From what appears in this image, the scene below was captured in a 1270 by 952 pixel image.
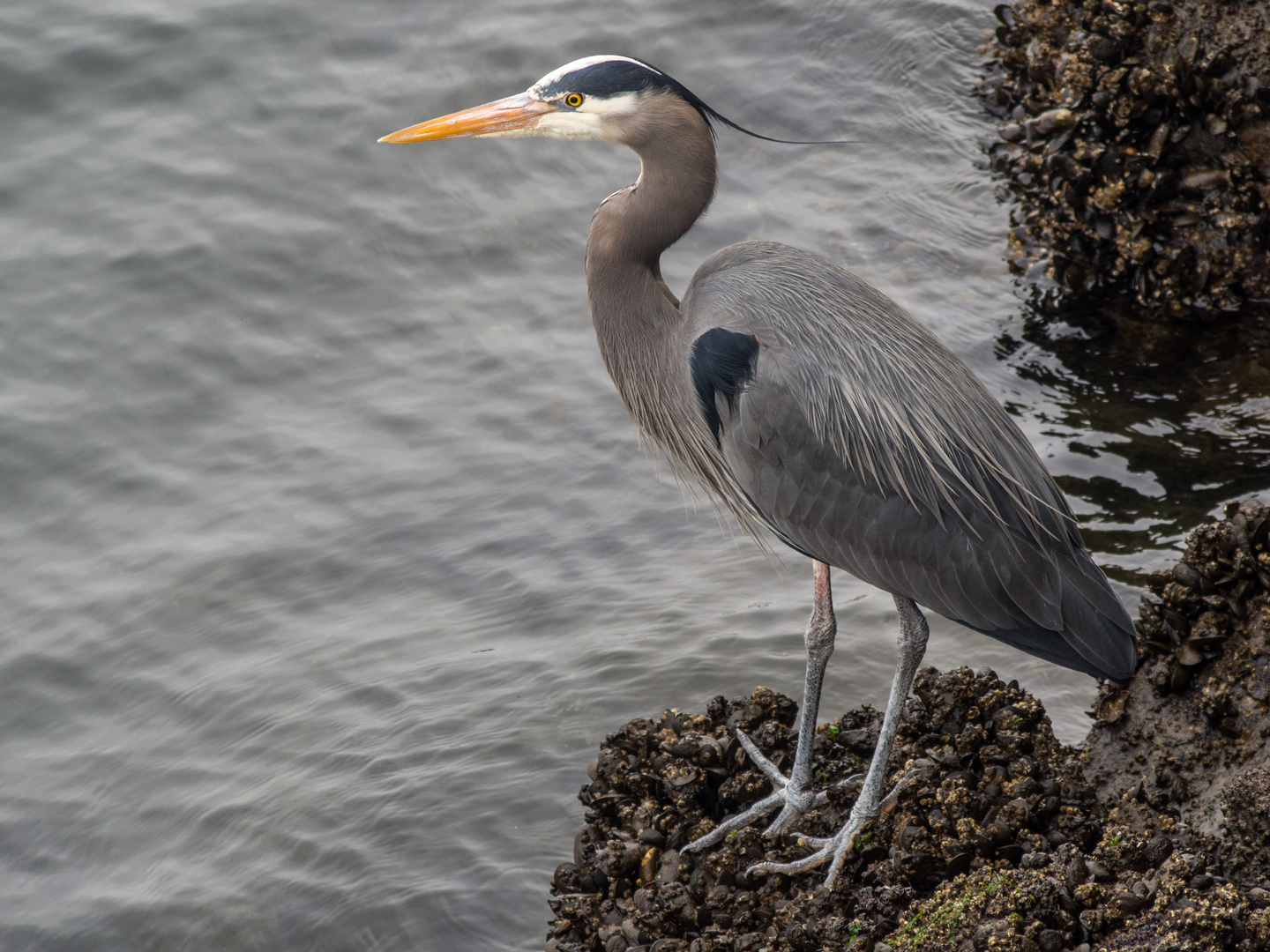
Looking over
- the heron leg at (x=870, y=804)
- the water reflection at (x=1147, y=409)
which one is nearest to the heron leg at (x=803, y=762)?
the heron leg at (x=870, y=804)

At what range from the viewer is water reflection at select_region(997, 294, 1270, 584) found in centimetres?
552

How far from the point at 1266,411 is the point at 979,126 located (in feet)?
12.5

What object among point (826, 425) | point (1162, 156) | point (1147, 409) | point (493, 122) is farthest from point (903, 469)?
point (1162, 156)

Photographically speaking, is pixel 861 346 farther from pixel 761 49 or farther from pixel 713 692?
pixel 761 49

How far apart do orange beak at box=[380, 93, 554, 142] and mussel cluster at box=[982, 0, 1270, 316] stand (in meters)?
3.65

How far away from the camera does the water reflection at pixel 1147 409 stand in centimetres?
552

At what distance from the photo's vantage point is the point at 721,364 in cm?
406

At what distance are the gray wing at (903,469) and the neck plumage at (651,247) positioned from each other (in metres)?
0.22

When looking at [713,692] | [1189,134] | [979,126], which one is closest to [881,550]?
[713,692]

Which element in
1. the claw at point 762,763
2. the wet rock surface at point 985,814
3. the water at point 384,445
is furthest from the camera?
the water at point 384,445

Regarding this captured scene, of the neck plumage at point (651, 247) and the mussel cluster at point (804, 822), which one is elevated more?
the neck plumage at point (651, 247)

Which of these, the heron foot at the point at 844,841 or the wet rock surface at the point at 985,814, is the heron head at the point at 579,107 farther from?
the heron foot at the point at 844,841

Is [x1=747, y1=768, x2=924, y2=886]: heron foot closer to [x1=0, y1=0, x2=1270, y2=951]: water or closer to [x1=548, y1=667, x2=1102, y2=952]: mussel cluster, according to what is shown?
[x1=548, y1=667, x2=1102, y2=952]: mussel cluster

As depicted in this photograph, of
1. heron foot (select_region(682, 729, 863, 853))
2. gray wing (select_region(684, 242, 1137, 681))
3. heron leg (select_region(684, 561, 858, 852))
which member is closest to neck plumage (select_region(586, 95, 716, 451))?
gray wing (select_region(684, 242, 1137, 681))
